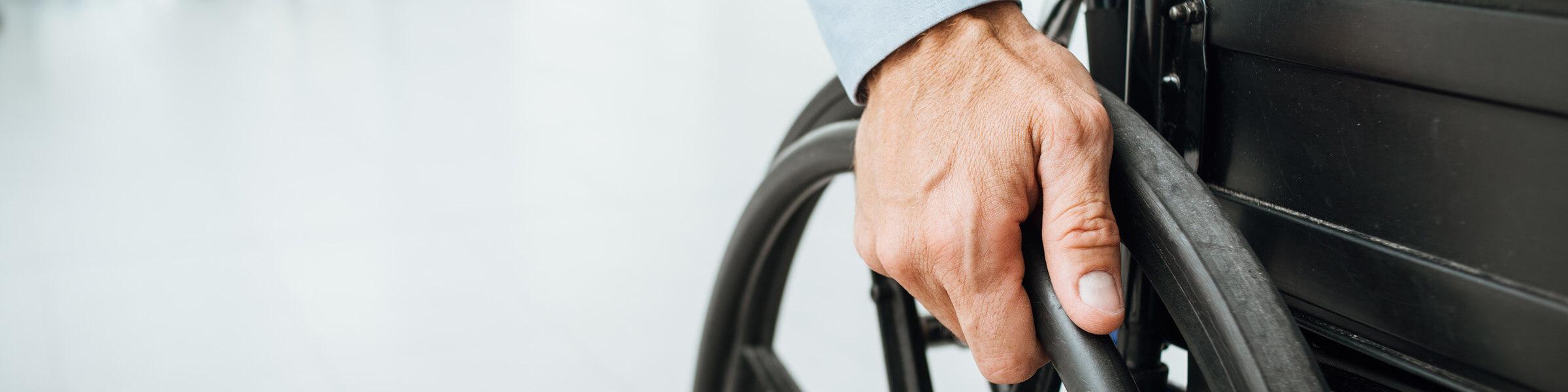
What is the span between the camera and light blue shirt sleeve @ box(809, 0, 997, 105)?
0.53 meters

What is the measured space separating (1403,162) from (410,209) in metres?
2.26

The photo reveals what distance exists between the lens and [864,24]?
564mm

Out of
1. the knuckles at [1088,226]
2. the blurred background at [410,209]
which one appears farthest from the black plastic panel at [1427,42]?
the blurred background at [410,209]

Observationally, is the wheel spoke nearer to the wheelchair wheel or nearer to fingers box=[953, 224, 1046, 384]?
the wheelchair wheel

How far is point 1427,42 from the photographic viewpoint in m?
0.39

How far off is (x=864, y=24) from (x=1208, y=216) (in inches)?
9.0

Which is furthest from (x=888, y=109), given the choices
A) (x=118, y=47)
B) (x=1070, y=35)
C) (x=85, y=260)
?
(x=118, y=47)

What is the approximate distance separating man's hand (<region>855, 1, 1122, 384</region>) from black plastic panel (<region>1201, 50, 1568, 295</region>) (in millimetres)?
81

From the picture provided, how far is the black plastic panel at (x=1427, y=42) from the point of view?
358 millimetres

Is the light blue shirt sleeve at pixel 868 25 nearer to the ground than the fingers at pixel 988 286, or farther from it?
farther from it

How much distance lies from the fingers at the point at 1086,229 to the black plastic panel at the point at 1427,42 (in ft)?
0.29

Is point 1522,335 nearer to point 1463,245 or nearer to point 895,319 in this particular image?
point 1463,245

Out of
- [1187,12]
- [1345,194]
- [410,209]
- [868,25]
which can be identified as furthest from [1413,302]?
[410,209]

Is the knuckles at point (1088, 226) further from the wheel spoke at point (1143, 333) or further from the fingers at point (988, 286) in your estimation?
the wheel spoke at point (1143, 333)
